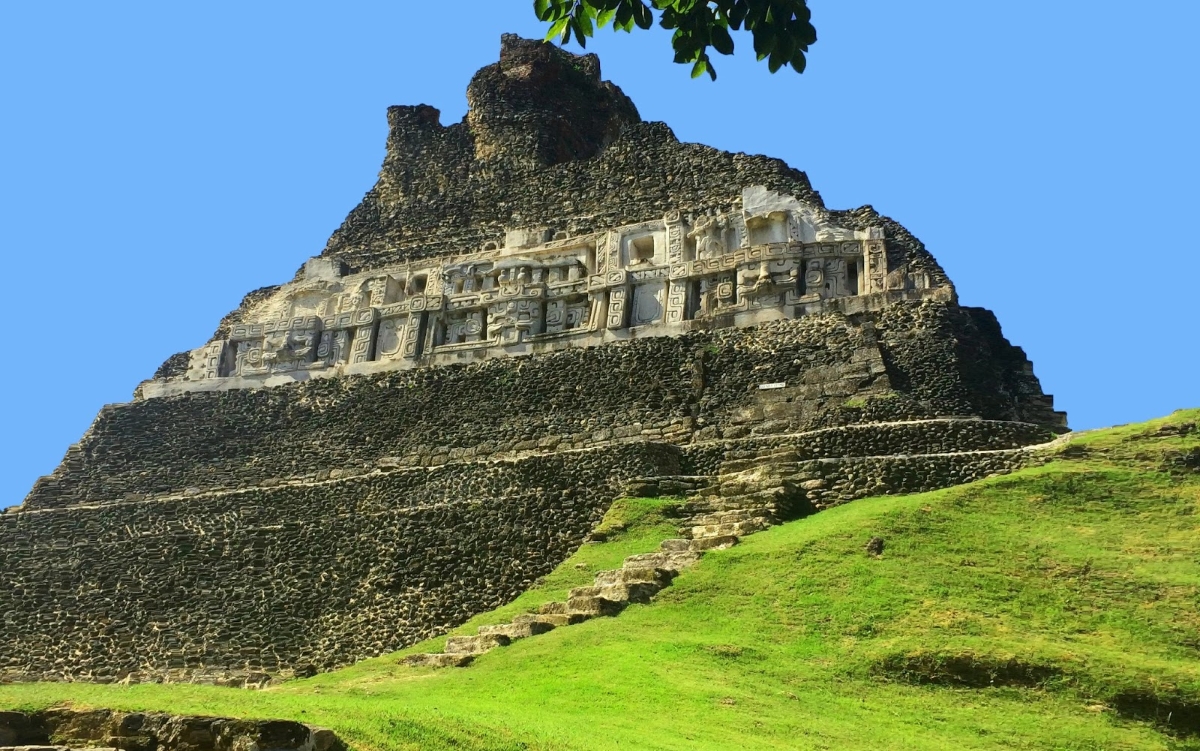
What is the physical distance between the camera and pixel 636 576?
15383mm

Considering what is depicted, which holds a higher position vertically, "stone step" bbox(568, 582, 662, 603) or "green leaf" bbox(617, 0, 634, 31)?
"green leaf" bbox(617, 0, 634, 31)

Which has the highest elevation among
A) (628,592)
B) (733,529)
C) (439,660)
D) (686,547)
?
(733,529)

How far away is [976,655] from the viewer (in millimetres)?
12008

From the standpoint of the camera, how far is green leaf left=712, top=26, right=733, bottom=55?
7.49m

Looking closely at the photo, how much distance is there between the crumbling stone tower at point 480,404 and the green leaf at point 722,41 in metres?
11.3

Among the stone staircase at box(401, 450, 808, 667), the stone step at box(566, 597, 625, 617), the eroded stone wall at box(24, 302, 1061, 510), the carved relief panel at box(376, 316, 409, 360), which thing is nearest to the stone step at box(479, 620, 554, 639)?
the stone staircase at box(401, 450, 808, 667)

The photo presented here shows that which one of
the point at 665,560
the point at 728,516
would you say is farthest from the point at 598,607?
the point at 728,516

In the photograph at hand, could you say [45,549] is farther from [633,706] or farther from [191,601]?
[633,706]

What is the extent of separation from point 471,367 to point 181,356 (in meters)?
7.15

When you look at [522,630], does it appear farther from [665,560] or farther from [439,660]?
[665,560]

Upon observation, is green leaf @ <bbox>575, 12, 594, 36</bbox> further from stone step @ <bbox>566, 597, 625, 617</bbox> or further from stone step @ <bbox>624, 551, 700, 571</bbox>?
stone step @ <bbox>624, 551, 700, 571</bbox>

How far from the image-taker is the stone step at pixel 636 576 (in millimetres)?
15047

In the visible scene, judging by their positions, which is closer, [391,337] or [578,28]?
[578,28]

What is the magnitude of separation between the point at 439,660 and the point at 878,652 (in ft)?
15.6
